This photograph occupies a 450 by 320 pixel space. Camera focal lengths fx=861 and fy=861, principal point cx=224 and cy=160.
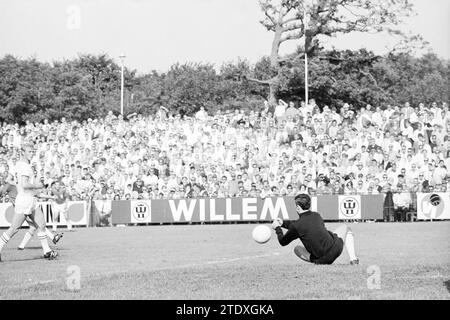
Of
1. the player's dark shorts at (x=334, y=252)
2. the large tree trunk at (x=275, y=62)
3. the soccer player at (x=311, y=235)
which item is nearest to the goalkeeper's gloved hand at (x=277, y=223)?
the soccer player at (x=311, y=235)

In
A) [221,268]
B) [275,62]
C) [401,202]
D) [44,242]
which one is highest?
[275,62]

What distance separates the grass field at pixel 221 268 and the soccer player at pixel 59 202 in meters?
3.35

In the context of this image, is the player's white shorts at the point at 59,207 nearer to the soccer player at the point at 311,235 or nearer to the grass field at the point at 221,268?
the grass field at the point at 221,268

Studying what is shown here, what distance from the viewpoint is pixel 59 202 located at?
28875mm

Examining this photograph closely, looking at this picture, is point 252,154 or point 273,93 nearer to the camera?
point 252,154

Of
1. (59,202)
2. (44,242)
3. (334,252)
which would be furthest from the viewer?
(59,202)

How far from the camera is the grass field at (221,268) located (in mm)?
11258

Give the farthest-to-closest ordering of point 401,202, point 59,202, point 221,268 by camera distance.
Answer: point 59,202
point 401,202
point 221,268

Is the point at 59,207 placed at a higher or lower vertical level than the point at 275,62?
lower

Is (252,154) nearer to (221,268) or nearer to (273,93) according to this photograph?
(273,93)

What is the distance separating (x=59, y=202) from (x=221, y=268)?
15576 millimetres

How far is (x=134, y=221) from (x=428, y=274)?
1879 cm

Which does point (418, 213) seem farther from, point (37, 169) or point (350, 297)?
point (350, 297)

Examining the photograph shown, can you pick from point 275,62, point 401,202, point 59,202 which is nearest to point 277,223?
point 401,202
